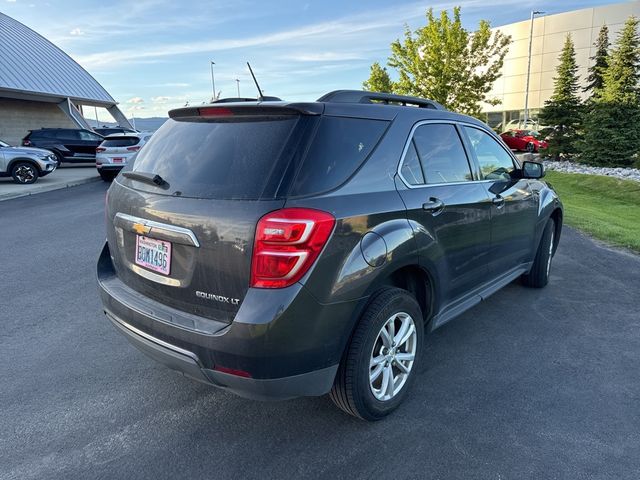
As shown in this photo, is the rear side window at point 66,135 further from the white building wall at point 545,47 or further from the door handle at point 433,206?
the white building wall at point 545,47

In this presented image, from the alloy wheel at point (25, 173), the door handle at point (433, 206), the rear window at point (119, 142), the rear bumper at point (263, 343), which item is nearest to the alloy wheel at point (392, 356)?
the rear bumper at point (263, 343)

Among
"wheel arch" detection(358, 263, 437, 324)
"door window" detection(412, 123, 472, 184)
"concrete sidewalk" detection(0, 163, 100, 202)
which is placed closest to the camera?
"wheel arch" detection(358, 263, 437, 324)

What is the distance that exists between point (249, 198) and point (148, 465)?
1507 millimetres

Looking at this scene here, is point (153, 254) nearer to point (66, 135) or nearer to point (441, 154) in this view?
point (441, 154)

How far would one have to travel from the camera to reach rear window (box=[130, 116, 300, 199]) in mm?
2328

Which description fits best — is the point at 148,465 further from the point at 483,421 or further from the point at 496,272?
the point at 496,272

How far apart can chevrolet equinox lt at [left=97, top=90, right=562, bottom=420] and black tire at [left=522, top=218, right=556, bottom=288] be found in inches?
80.7

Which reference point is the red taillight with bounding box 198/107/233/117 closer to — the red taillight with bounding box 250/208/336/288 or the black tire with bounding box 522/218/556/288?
the red taillight with bounding box 250/208/336/288

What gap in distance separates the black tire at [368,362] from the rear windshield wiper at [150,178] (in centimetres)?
137

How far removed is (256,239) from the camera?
2.19m

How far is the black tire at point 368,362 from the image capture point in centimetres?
253

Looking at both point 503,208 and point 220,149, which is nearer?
point 220,149

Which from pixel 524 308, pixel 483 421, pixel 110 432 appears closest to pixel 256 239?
pixel 110 432

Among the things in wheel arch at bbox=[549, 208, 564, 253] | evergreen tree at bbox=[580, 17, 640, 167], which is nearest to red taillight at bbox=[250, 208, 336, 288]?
wheel arch at bbox=[549, 208, 564, 253]
